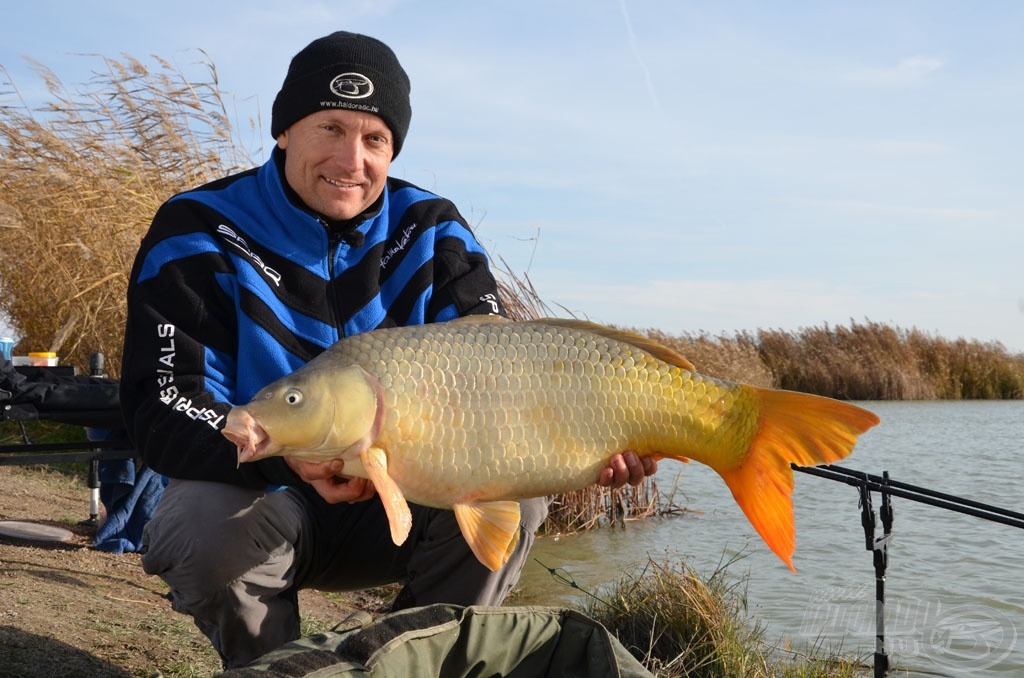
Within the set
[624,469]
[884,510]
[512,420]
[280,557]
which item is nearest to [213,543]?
[280,557]

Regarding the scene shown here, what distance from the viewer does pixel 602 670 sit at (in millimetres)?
1751

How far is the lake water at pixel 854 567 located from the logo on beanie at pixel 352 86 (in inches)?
69.7

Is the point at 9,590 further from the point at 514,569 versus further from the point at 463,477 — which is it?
the point at 463,477

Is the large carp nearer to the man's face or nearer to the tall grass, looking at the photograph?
the man's face

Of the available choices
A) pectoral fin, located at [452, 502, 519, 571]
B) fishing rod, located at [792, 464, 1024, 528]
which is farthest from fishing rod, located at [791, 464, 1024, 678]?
pectoral fin, located at [452, 502, 519, 571]

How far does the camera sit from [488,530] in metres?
1.67

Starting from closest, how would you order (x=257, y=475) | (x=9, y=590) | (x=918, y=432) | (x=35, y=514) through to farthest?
(x=257, y=475) → (x=9, y=590) → (x=35, y=514) → (x=918, y=432)

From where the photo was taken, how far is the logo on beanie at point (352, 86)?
208 cm

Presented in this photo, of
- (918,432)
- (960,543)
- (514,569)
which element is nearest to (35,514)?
(514,569)

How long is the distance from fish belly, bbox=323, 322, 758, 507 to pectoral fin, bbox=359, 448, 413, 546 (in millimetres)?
18

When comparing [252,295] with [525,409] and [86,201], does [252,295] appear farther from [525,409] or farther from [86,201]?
[86,201]

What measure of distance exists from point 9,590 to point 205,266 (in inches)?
45.1

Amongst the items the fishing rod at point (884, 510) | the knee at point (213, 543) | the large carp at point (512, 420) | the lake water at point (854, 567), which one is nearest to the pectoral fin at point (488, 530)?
the large carp at point (512, 420)

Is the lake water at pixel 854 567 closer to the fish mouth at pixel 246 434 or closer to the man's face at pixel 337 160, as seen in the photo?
the man's face at pixel 337 160
